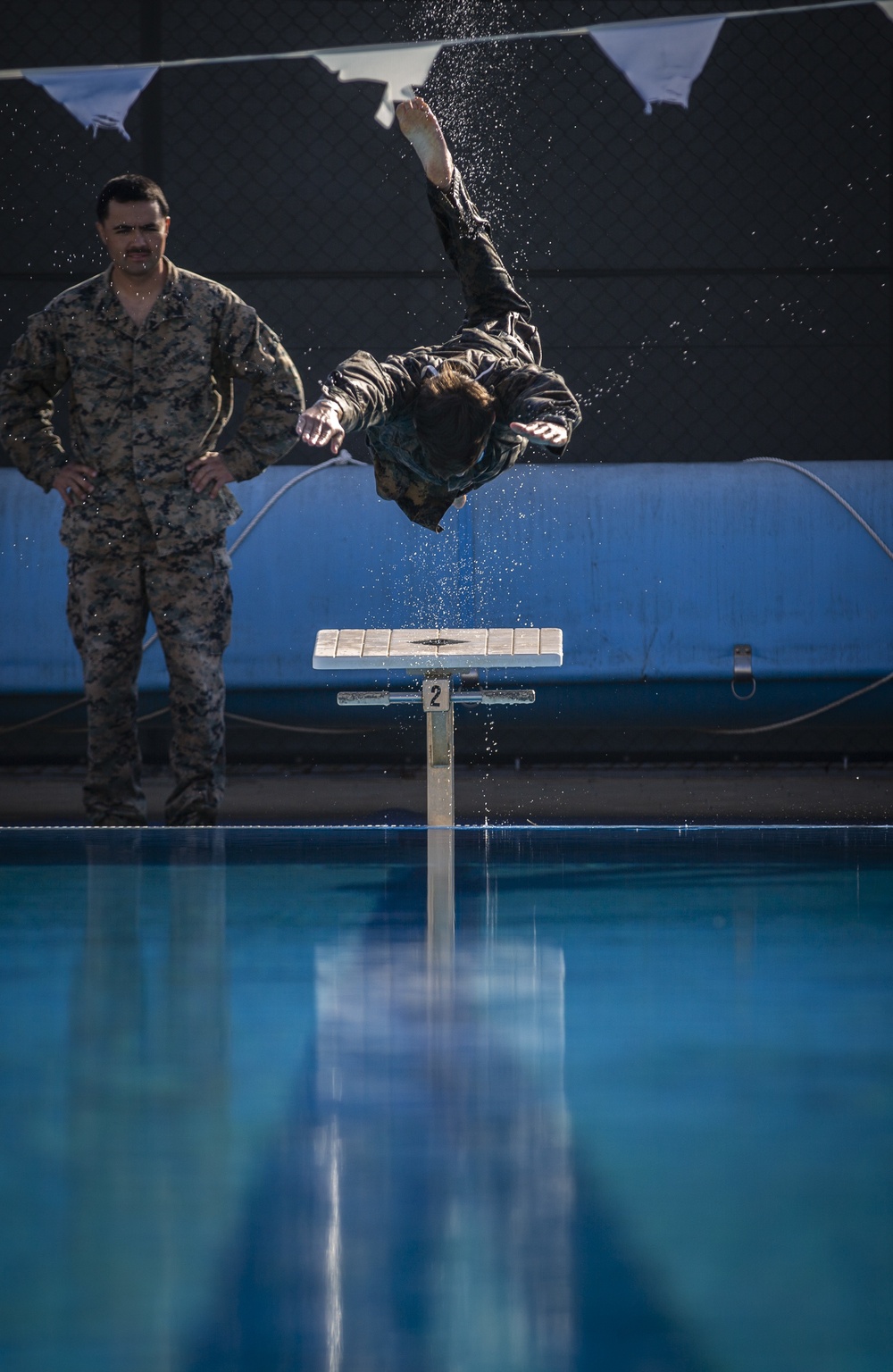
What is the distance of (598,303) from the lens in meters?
6.90

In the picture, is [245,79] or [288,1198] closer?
[288,1198]

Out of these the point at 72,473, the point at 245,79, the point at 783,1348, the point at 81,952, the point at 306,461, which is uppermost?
the point at 245,79

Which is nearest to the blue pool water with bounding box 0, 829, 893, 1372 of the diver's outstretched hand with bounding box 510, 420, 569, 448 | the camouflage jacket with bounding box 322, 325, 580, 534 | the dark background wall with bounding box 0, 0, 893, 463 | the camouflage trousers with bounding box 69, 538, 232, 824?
the diver's outstretched hand with bounding box 510, 420, 569, 448

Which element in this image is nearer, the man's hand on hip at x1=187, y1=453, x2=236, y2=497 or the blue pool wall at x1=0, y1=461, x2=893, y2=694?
the man's hand on hip at x1=187, y1=453, x2=236, y2=497

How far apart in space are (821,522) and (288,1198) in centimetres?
502

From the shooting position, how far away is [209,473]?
3801 millimetres

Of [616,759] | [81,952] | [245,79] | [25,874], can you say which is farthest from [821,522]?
[81,952]

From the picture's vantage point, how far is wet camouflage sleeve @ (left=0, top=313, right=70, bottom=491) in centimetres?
387

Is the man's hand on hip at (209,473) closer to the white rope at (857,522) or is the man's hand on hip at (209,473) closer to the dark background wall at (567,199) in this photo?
the white rope at (857,522)

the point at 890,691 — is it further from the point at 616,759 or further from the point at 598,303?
the point at 598,303

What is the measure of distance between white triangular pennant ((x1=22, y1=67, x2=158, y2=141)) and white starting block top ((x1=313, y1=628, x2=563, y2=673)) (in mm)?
2643

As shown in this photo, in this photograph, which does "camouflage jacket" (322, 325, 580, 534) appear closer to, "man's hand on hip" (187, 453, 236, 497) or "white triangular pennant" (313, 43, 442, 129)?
"man's hand on hip" (187, 453, 236, 497)

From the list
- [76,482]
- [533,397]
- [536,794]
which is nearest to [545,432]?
[533,397]

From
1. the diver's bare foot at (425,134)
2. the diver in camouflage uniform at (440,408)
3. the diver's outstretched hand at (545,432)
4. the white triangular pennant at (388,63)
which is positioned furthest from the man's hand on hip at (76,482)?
the white triangular pennant at (388,63)
